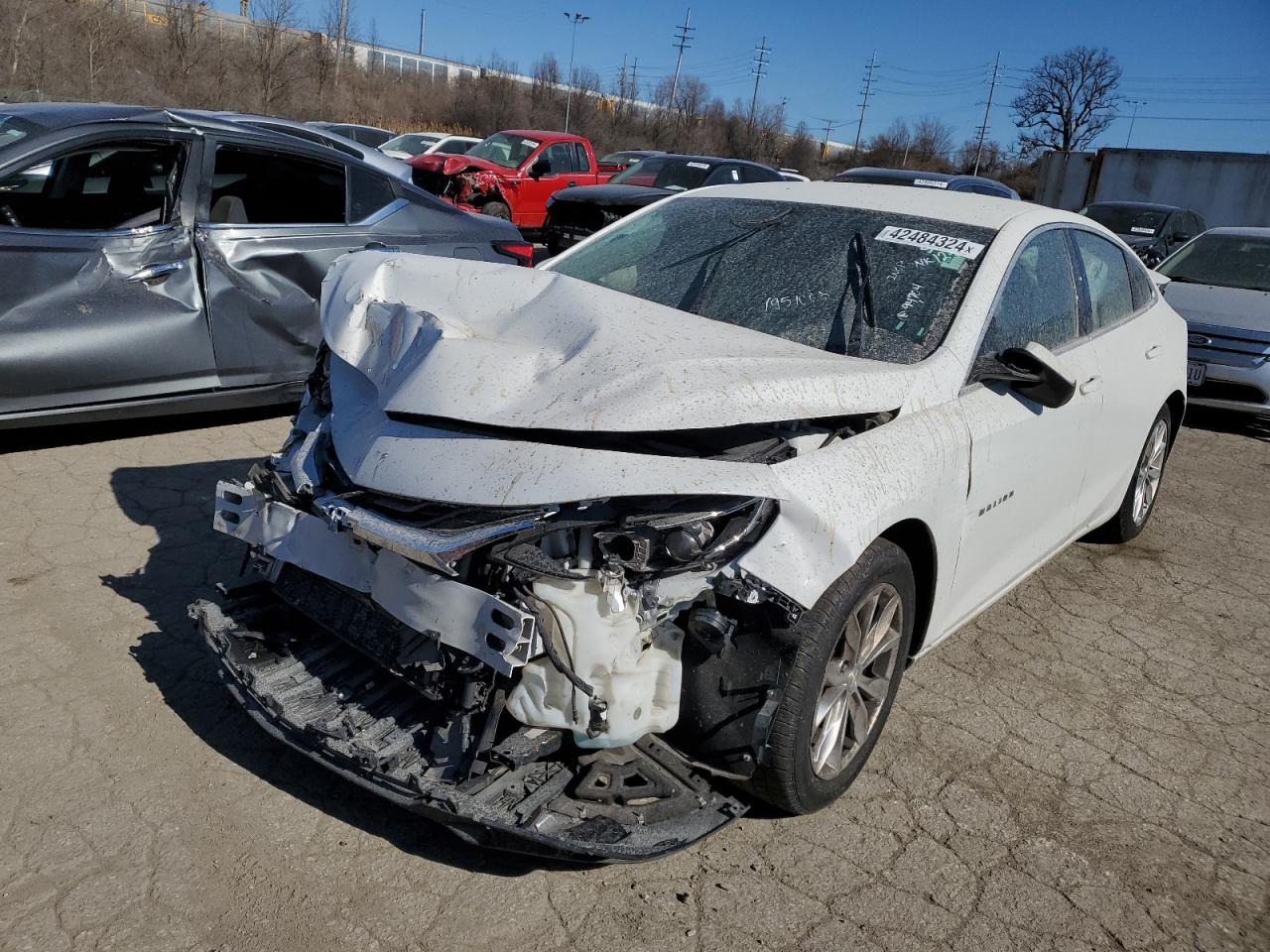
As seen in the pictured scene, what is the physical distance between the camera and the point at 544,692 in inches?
96.3

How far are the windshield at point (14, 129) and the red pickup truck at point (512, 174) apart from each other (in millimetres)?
10573

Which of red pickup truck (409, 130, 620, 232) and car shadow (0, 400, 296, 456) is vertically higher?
red pickup truck (409, 130, 620, 232)

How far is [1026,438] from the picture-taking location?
3.43 meters

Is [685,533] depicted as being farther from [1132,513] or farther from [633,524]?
[1132,513]

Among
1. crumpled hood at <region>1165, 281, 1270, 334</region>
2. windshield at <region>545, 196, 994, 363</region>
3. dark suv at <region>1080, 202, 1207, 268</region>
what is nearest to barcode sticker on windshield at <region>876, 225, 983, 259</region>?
windshield at <region>545, 196, 994, 363</region>

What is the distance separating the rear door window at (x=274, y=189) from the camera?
5.37m

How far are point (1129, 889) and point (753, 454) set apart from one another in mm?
1587

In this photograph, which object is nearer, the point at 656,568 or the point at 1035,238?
the point at 656,568

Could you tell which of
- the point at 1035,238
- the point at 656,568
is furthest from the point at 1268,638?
the point at 656,568

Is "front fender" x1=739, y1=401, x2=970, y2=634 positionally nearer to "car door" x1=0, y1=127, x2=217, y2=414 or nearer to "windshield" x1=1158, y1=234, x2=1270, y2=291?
"car door" x1=0, y1=127, x2=217, y2=414

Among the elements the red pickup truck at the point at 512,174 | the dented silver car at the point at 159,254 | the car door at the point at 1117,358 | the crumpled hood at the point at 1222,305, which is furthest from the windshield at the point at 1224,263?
Result: the red pickup truck at the point at 512,174

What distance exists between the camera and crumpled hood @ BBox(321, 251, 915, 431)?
2.61 meters

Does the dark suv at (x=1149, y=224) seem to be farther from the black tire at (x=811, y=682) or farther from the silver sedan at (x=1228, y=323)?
the black tire at (x=811, y=682)

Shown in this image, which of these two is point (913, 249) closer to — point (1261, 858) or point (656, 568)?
point (656, 568)
